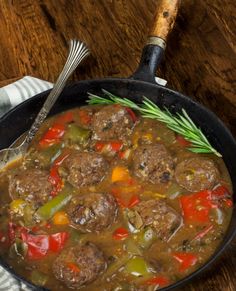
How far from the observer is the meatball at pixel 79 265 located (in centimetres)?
298

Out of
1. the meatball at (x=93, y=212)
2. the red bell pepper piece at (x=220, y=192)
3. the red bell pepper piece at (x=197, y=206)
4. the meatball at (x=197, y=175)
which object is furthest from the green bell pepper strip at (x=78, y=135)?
the red bell pepper piece at (x=220, y=192)

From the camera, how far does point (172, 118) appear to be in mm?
3678

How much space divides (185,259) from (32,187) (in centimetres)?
94

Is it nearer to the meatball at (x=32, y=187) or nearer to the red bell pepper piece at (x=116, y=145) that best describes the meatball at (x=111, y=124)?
the red bell pepper piece at (x=116, y=145)

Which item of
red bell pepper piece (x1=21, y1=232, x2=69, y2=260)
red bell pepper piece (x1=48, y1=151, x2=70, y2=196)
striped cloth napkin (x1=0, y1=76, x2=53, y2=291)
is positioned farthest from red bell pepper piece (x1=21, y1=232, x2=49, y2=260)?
striped cloth napkin (x1=0, y1=76, x2=53, y2=291)

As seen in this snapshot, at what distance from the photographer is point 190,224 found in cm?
321

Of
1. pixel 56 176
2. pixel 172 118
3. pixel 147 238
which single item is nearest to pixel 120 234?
pixel 147 238

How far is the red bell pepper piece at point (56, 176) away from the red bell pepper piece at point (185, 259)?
773 mm

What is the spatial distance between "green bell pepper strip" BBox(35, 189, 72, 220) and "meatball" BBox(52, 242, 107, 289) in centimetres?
28

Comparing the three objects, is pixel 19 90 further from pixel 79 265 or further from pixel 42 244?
pixel 79 265

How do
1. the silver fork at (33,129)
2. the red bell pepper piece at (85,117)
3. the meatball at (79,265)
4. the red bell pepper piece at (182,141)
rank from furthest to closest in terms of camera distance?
the red bell pepper piece at (85,117) < the red bell pepper piece at (182,141) < the silver fork at (33,129) < the meatball at (79,265)

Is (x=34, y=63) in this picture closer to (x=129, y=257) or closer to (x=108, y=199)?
(x=108, y=199)

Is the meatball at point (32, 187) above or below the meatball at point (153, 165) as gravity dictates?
below

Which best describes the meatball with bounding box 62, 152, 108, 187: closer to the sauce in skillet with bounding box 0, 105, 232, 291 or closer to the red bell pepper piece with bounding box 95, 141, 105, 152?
the sauce in skillet with bounding box 0, 105, 232, 291
